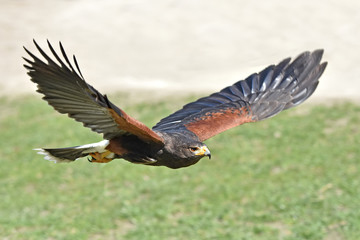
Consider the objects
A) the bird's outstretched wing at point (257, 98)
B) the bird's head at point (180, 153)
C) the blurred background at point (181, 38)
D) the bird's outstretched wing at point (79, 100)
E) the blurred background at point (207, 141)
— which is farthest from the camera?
the blurred background at point (181, 38)

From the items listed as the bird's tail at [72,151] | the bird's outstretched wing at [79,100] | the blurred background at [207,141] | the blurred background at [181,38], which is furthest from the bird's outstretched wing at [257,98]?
the blurred background at [181,38]

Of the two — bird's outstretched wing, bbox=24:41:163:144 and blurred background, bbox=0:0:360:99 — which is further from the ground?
blurred background, bbox=0:0:360:99

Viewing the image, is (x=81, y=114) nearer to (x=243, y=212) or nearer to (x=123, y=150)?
(x=123, y=150)

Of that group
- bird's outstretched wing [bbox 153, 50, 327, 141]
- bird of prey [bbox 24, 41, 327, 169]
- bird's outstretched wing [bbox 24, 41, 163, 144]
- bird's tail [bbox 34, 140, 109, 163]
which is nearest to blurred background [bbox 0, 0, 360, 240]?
bird's outstretched wing [bbox 153, 50, 327, 141]

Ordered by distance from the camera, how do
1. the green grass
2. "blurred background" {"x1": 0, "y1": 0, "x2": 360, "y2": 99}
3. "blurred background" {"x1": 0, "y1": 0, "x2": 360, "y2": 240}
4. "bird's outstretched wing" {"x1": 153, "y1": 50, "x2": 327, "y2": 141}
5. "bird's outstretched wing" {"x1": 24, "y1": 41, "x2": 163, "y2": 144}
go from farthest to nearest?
1. "blurred background" {"x1": 0, "y1": 0, "x2": 360, "y2": 99}
2. "blurred background" {"x1": 0, "y1": 0, "x2": 360, "y2": 240}
3. the green grass
4. "bird's outstretched wing" {"x1": 153, "y1": 50, "x2": 327, "y2": 141}
5. "bird's outstretched wing" {"x1": 24, "y1": 41, "x2": 163, "y2": 144}

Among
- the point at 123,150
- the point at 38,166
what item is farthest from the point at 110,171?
the point at 123,150

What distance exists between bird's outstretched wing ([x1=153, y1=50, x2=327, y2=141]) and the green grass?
246 cm

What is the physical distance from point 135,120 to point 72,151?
0.84 m

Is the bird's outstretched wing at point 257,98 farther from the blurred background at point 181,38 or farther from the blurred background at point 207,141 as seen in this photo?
the blurred background at point 181,38

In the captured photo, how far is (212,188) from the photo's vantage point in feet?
35.1

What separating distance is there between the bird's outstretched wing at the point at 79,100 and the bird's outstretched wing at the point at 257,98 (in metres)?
1.34

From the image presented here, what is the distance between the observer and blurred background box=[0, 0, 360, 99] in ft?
49.1

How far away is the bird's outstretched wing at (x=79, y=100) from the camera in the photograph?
16.0ft

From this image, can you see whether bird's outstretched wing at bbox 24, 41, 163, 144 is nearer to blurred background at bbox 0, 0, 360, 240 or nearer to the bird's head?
the bird's head
